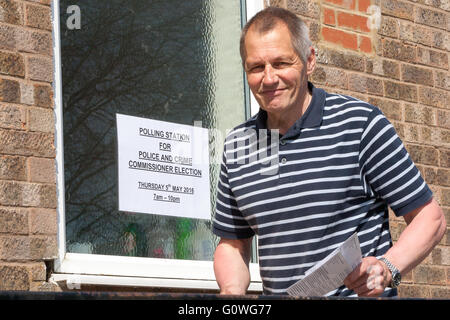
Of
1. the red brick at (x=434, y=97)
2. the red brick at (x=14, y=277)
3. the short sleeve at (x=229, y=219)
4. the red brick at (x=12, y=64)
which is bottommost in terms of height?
the red brick at (x=14, y=277)

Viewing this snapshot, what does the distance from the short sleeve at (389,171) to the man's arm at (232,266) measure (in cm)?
57

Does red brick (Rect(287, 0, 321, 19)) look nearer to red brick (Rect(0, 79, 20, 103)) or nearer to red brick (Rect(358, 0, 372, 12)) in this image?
red brick (Rect(358, 0, 372, 12))

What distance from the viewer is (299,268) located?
2861 millimetres

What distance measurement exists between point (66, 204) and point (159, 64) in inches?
40.4

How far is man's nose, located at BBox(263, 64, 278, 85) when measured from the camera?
295 centimetres

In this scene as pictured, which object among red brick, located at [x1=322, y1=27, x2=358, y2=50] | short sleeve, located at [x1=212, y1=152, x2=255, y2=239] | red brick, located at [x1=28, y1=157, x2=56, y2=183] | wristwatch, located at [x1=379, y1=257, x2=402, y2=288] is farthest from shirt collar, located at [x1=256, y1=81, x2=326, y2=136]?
red brick, located at [x1=322, y1=27, x2=358, y2=50]

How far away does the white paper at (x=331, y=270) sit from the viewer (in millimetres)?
2283

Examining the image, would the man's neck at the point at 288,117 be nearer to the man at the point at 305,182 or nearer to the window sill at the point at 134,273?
the man at the point at 305,182

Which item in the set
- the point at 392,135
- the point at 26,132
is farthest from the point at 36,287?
the point at 392,135

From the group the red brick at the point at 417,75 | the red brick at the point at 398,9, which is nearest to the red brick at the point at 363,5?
the red brick at the point at 398,9

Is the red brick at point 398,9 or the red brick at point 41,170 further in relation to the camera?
the red brick at point 398,9

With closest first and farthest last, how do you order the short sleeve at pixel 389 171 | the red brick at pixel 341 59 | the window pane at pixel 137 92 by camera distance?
1. the short sleeve at pixel 389 171
2. the window pane at pixel 137 92
3. the red brick at pixel 341 59

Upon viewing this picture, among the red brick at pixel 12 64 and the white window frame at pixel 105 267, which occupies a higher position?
the red brick at pixel 12 64

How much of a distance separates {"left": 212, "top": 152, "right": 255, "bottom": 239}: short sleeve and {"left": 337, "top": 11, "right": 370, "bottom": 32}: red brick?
8.48 feet
